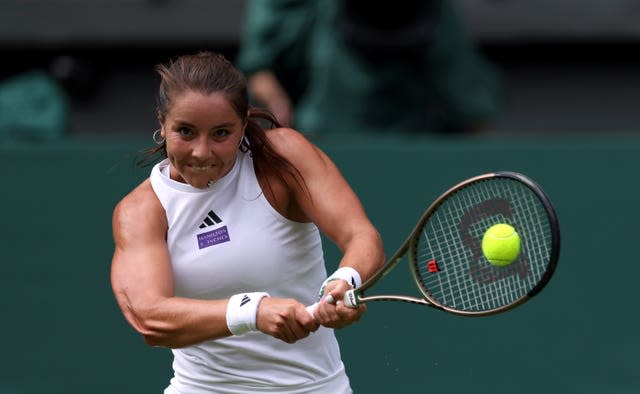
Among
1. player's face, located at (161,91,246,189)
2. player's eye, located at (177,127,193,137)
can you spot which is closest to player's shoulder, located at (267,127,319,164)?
player's face, located at (161,91,246,189)

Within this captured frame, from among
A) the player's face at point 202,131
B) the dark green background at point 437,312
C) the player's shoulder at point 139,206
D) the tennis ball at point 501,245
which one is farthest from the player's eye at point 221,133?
the dark green background at point 437,312

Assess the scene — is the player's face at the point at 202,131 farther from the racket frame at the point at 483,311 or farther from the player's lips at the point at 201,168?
the racket frame at the point at 483,311

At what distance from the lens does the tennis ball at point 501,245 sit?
3434mm

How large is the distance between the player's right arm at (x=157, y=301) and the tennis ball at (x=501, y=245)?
0.49 m

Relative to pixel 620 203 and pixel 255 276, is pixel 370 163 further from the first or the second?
pixel 255 276

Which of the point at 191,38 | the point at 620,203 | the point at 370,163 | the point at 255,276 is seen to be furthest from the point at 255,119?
the point at 191,38

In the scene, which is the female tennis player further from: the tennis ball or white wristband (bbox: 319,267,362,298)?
the tennis ball

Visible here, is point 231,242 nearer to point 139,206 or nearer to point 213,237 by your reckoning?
point 213,237

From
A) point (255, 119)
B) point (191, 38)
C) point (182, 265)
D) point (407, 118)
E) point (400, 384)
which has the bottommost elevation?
point (400, 384)

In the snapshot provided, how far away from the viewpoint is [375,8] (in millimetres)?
5527

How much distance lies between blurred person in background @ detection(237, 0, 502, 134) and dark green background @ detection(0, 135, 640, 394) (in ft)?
0.68

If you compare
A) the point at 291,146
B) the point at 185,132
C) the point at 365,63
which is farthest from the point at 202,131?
the point at 365,63

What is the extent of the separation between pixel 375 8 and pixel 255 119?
1.94 metres

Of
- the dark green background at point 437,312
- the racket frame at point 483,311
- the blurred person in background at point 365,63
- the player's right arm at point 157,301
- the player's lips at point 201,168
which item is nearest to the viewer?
the racket frame at point 483,311
